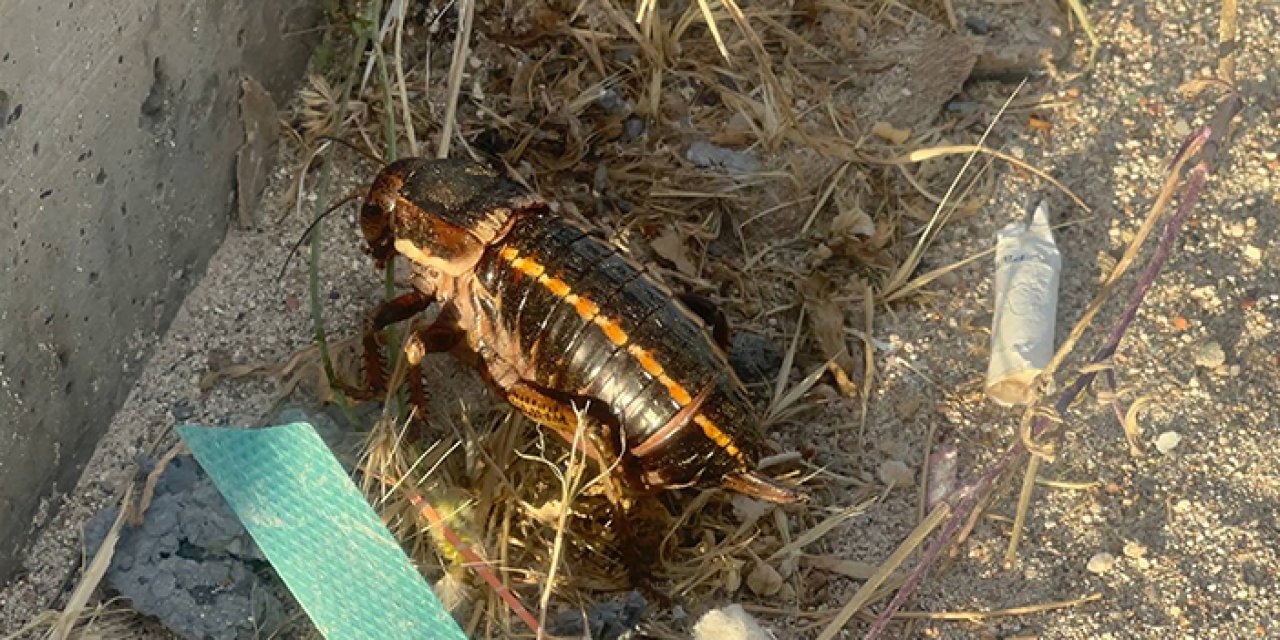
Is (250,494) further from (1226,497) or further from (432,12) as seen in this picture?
(1226,497)

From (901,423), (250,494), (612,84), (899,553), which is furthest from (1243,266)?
(250,494)

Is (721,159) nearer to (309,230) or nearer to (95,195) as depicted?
(309,230)

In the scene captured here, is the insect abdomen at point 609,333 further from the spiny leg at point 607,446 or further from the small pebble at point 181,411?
the small pebble at point 181,411

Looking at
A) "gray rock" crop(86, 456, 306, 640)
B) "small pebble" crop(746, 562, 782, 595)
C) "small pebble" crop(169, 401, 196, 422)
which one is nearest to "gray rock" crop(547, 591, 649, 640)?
"small pebble" crop(746, 562, 782, 595)

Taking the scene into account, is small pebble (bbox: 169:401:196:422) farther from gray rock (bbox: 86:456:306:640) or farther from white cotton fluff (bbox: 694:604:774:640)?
Answer: white cotton fluff (bbox: 694:604:774:640)

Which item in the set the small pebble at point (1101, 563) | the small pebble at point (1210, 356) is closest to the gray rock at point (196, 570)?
the small pebble at point (1101, 563)

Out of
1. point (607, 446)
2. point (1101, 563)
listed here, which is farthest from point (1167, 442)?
point (607, 446)
